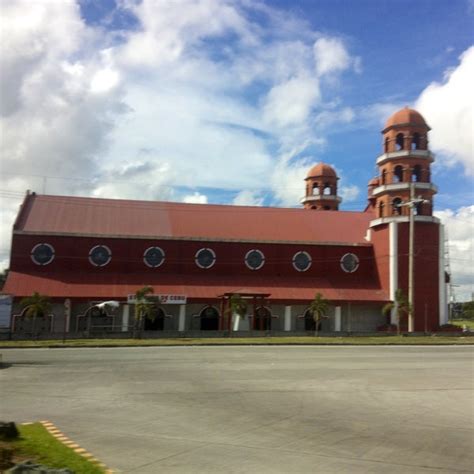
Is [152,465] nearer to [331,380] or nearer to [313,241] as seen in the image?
[331,380]

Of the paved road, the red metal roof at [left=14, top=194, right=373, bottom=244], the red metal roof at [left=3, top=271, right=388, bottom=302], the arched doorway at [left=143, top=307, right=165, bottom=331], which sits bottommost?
the paved road

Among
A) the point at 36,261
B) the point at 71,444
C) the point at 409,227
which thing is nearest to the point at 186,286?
the point at 36,261

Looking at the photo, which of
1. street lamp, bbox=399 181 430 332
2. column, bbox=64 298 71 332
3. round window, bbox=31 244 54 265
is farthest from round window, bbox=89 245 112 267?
street lamp, bbox=399 181 430 332

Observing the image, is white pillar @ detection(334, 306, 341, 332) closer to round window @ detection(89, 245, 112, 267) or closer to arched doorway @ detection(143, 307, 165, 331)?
arched doorway @ detection(143, 307, 165, 331)

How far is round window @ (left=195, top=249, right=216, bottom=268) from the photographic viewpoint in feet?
156

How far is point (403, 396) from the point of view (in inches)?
499

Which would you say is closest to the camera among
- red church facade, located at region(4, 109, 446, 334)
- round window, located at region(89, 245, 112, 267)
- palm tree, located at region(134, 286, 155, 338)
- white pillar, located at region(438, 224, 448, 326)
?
palm tree, located at region(134, 286, 155, 338)

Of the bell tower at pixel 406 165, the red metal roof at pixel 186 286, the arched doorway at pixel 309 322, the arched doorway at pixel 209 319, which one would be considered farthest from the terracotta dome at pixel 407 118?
the arched doorway at pixel 209 319

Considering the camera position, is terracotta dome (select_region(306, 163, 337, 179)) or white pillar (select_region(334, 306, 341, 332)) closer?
white pillar (select_region(334, 306, 341, 332))

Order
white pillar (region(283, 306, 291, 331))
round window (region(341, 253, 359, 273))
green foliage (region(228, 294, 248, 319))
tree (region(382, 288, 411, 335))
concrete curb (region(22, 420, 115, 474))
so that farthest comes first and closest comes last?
1. round window (region(341, 253, 359, 273))
2. white pillar (region(283, 306, 291, 331))
3. tree (region(382, 288, 411, 335))
4. green foliage (region(228, 294, 248, 319))
5. concrete curb (region(22, 420, 115, 474))

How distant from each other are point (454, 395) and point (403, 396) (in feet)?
4.41

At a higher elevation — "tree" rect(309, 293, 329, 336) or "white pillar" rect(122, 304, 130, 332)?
"tree" rect(309, 293, 329, 336)

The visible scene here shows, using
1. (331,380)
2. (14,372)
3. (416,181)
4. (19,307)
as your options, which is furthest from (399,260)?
(14,372)

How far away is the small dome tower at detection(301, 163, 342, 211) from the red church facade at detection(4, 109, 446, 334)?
12.3 m
